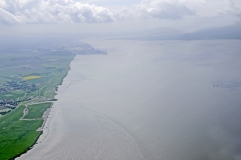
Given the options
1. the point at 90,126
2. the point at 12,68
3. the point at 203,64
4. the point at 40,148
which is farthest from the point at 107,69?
the point at 40,148

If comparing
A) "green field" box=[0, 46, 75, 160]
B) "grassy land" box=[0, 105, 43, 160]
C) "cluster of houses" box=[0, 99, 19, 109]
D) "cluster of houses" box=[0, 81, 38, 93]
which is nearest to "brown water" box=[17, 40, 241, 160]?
"grassy land" box=[0, 105, 43, 160]

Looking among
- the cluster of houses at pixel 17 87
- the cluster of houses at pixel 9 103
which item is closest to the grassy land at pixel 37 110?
the cluster of houses at pixel 9 103

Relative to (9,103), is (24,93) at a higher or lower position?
lower

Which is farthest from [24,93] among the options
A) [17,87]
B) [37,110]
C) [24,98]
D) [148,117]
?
[148,117]

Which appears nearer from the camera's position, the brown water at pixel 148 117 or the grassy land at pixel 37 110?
the brown water at pixel 148 117

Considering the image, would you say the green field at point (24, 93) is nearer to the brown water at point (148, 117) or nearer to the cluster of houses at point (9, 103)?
the cluster of houses at point (9, 103)

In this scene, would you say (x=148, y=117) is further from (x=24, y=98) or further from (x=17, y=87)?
(x=17, y=87)

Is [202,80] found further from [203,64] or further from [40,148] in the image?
[40,148]

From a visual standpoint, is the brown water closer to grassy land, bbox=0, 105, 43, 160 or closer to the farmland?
grassy land, bbox=0, 105, 43, 160
